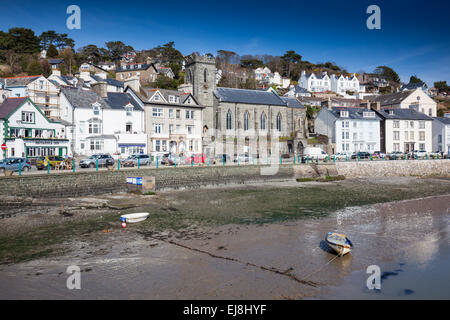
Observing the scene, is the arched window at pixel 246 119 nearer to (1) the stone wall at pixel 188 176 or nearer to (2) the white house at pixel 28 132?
(1) the stone wall at pixel 188 176

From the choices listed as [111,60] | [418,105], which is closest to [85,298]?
[418,105]

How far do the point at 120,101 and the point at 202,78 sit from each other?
657 inches

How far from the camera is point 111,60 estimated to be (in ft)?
411

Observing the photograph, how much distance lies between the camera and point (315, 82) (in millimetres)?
115500

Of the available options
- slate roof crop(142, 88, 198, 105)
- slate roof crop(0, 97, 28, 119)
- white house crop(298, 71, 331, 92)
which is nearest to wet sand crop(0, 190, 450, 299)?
slate roof crop(0, 97, 28, 119)

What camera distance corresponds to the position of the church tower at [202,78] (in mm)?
56188

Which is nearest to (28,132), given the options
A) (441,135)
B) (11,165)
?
(11,165)

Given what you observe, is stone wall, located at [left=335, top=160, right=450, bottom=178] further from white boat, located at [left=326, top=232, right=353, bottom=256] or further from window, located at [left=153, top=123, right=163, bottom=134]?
white boat, located at [left=326, top=232, right=353, bottom=256]

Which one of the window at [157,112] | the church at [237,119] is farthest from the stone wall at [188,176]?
the window at [157,112]

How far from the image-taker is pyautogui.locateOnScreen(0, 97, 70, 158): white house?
114 feet

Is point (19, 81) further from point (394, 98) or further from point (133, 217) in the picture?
point (394, 98)
